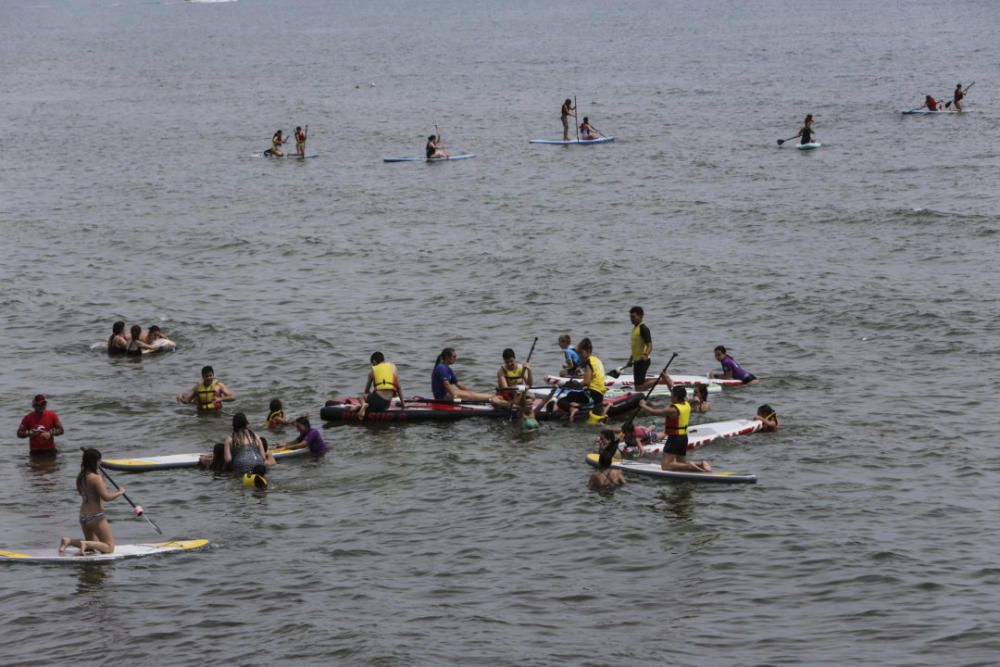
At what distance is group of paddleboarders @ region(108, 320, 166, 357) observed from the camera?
1252 inches

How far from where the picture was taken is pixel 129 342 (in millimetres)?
32031

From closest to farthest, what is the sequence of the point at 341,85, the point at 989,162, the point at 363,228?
1. the point at 363,228
2. the point at 989,162
3. the point at 341,85

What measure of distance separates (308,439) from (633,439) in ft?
20.3

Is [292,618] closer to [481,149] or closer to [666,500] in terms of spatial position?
[666,500]

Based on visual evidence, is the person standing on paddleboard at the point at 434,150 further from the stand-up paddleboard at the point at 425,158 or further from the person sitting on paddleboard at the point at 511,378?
the person sitting on paddleboard at the point at 511,378

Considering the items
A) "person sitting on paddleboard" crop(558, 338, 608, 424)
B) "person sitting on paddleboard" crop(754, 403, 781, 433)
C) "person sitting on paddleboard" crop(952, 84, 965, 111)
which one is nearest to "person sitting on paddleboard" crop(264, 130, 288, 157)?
"person sitting on paddleboard" crop(952, 84, 965, 111)

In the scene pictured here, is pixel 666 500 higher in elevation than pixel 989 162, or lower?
lower

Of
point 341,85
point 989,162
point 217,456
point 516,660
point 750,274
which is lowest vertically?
point 516,660

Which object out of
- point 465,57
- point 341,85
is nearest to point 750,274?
point 341,85

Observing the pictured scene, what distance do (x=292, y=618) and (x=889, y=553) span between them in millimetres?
9282

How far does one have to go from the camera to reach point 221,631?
59.2ft

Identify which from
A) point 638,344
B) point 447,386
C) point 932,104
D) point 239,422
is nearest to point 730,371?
point 638,344

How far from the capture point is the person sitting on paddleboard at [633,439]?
79.8 feet

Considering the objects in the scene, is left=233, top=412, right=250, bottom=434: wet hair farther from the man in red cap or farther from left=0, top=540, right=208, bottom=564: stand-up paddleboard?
the man in red cap
